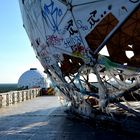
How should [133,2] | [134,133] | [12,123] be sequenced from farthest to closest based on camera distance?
[12,123]
[134,133]
[133,2]

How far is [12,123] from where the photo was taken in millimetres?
19984

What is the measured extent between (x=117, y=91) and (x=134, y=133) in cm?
189

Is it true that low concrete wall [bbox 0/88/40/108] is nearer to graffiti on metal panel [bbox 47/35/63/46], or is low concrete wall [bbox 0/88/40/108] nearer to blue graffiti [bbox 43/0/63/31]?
graffiti on metal panel [bbox 47/35/63/46]

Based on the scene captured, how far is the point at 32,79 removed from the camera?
66.8 meters

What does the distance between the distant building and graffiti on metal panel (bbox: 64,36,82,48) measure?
47555 millimetres

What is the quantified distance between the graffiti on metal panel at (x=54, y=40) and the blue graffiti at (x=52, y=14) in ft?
1.27

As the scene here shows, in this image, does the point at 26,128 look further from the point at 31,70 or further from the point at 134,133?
the point at 31,70

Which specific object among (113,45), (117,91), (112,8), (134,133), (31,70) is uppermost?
(31,70)

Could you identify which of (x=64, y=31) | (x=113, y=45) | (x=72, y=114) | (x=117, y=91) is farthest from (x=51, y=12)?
(x=72, y=114)

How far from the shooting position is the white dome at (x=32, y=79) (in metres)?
65.7

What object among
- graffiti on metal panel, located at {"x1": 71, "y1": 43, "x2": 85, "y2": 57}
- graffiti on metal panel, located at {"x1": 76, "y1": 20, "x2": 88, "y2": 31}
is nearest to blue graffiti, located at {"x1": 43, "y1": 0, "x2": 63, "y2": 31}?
graffiti on metal panel, located at {"x1": 76, "y1": 20, "x2": 88, "y2": 31}

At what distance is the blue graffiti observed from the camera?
56.0 feet

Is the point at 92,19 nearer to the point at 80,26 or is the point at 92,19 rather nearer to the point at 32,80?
the point at 80,26

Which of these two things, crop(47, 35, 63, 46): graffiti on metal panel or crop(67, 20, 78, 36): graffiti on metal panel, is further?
crop(47, 35, 63, 46): graffiti on metal panel
